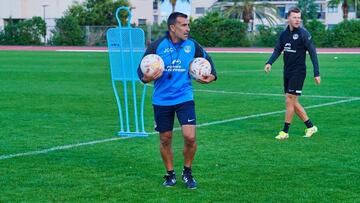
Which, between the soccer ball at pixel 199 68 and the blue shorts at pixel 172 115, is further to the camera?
the blue shorts at pixel 172 115

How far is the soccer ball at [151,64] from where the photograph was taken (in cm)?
863

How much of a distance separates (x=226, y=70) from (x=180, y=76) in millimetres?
24020

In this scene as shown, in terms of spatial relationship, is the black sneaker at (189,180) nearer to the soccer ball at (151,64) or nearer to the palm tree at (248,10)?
the soccer ball at (151,64)

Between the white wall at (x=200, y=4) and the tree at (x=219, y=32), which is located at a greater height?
the white wall at (x=200, y=4)

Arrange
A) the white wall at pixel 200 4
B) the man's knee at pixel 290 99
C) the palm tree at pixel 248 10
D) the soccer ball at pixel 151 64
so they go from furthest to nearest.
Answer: the white wall at pixel 200 4
the palm tree at pixel 248 10
the man's knee at pixel 290 99
the soccer ball at pixel 151 64

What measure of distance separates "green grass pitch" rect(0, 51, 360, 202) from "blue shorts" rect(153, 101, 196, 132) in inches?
28.2

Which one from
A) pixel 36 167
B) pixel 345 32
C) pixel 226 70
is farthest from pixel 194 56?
pixel 345 32

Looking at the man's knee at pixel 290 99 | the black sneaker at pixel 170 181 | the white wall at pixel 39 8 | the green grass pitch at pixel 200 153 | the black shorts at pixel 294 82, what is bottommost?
the green grass pitch at pixel 200 153

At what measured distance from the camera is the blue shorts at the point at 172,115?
8.98m

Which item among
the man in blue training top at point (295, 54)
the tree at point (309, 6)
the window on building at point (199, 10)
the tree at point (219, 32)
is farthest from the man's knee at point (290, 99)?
the window on building at point (199, 10)

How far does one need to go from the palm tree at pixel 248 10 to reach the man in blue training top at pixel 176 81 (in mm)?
69276

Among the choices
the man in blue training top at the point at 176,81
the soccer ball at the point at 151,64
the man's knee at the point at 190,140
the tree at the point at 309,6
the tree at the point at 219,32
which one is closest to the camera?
the soccer ball at the point at 151,64

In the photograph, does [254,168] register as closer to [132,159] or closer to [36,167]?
[132,159]

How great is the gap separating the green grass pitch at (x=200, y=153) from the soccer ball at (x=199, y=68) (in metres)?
1.28
